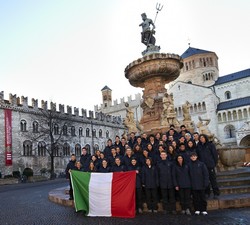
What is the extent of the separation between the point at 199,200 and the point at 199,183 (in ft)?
1.55

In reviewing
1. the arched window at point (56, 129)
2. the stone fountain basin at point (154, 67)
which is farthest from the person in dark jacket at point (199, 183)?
the arched window at point (56, 129)

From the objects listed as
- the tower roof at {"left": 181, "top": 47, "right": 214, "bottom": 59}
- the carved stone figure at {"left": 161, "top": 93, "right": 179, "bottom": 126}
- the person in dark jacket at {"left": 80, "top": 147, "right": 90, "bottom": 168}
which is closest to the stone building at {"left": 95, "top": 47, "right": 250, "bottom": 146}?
the tower roof at {"left": 181, "top": 47, "right": 214, "bottom": 59}

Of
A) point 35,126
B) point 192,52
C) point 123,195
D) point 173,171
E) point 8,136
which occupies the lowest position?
point 123,195

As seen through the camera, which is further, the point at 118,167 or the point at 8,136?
the point at 8,136

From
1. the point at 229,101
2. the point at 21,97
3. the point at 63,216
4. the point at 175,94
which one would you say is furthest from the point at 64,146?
the point at 63,216

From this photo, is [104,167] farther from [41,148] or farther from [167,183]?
[41,148]

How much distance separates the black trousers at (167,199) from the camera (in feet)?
23.6

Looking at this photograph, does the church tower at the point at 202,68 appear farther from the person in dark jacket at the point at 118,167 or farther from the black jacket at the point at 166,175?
the black jacket at the point at 166,175

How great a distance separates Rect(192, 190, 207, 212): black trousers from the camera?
22.7 ft

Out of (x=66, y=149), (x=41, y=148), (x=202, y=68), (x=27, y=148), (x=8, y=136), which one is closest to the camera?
(x=8, y=136)

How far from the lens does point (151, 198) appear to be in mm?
7520

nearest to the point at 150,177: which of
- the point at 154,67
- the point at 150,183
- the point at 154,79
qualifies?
the point at 150,183

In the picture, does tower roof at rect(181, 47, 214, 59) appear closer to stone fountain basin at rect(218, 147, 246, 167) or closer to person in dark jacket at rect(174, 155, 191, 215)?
stone fountain basin at rect(218, 147, 246, 167)

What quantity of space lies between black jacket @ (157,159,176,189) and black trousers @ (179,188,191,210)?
278 millimetres
